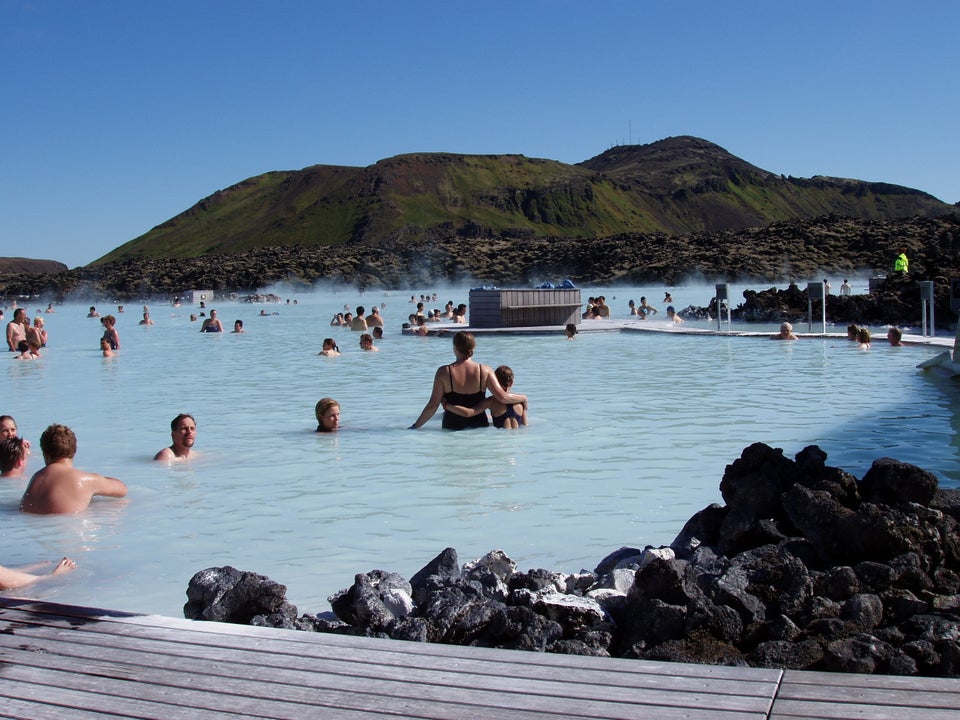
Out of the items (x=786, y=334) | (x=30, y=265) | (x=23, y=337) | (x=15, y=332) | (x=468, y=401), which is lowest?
(x=468, y=401)

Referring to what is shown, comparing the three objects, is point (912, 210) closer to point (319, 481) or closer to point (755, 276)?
point (755, 276)

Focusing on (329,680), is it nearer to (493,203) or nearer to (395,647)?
(395,647)

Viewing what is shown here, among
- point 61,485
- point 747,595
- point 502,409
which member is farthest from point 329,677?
point 502,409

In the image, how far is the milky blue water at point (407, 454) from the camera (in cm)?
524

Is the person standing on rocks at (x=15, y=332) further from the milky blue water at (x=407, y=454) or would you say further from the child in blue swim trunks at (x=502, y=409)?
the child in blue swim trunks at (x=502, y=409)

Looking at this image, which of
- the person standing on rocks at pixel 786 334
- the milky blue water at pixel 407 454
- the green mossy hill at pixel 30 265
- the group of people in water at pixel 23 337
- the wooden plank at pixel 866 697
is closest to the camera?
the wooden plank at pixel 866 697

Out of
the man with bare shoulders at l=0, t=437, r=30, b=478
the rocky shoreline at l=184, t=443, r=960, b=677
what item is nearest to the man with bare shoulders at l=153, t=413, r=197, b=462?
the man with bare shoulders at l=0, t=437, r=30, b=478

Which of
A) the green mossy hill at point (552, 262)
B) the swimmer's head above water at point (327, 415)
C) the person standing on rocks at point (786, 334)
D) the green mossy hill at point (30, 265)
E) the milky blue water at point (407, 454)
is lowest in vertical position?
the milky blue water at point (407, 454)

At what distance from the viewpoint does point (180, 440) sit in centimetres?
762

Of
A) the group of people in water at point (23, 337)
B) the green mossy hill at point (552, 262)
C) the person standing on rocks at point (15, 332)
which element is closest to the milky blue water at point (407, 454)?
the group of people in water at point (23, 337)

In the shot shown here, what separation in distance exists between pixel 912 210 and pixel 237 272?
507 ft

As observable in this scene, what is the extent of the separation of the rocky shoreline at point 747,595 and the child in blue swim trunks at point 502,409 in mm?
4317

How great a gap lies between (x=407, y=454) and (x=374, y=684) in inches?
222

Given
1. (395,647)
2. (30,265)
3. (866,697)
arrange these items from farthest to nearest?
(30,265) → (395,647) → (866,697)
